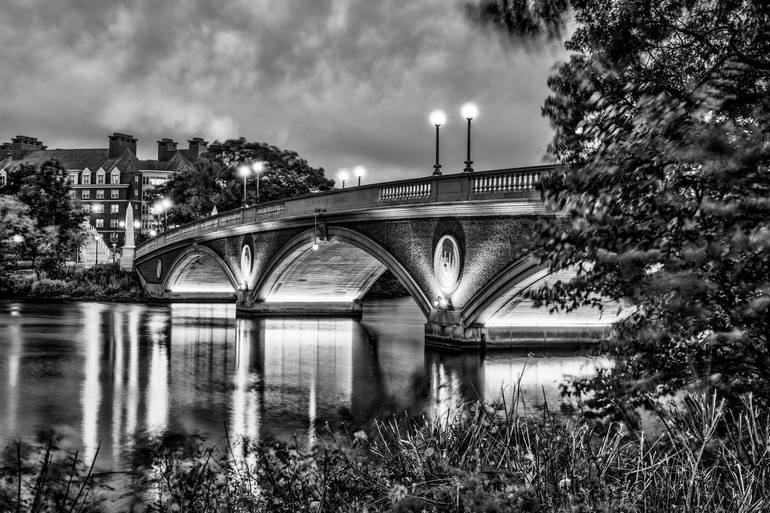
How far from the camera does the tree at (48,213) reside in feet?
182

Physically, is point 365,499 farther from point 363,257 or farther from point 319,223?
point 363,257

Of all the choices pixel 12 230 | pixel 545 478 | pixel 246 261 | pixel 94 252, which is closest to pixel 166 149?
pixel 94 252

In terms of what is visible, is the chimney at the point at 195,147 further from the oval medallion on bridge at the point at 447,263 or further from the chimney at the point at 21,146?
the oval medallion on bridge at the point at 447,263

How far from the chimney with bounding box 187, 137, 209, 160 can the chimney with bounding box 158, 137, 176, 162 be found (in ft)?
12.3

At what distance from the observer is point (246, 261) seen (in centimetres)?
3666

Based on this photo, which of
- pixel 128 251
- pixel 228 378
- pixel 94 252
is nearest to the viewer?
pixel 228 378

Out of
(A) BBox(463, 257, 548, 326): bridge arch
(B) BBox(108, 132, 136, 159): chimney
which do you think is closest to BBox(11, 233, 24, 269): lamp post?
(A) BBox(463, 257, 548, 326): bridge arch

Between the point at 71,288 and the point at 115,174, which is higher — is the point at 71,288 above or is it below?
below

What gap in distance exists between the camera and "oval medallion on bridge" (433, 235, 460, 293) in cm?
2153

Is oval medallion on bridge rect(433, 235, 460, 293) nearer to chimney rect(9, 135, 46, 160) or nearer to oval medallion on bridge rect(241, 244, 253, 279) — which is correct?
oval medallion on bridge rect(241, 244, 253, 279)

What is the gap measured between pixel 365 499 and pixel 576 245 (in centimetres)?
225

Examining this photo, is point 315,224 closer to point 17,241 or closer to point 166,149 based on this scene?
point 17,241

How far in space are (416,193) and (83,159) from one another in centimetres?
10146

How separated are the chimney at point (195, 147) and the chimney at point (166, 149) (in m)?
3.76
